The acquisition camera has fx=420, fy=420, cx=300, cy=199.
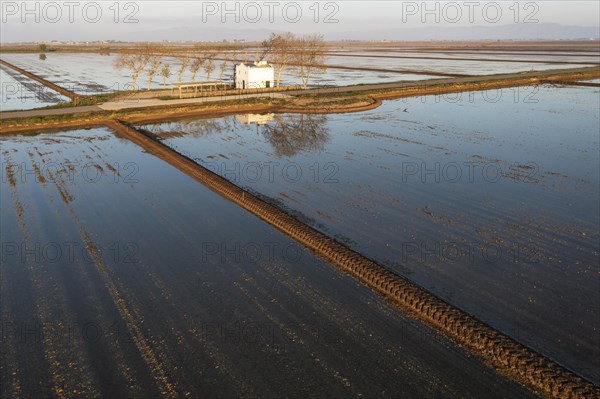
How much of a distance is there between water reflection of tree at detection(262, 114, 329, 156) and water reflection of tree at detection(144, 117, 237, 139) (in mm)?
3515

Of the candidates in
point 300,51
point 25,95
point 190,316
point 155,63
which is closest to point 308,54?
point 300,51

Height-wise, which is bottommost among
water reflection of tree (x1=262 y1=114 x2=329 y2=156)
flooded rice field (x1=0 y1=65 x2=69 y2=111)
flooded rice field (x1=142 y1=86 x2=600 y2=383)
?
flooded rice field (x1=142 y1=86 x2=600 y2=383)

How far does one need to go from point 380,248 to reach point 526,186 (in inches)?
395

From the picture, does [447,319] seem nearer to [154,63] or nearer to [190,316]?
[190,316]

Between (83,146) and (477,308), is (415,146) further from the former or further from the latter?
(83,146)

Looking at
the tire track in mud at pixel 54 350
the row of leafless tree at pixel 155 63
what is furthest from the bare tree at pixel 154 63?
the tire track in mud at pixel 54 350

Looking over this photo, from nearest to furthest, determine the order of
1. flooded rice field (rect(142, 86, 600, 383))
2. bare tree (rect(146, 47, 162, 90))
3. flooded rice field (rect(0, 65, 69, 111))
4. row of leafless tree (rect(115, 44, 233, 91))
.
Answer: flooded rice field (rect(142, 86, 600, 383)) → flooded rice field (rect(0, 65, 69, 111)) → row of leafless tree (rect(115, 44, 233, 91)) → bare tree (rect(146, 47, 162, 90))

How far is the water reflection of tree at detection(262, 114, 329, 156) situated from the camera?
27.4 m

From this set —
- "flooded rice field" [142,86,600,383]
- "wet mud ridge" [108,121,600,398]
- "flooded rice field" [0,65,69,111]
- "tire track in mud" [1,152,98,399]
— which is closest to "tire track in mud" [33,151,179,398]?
"tire track in mud" [1,152,98,399]

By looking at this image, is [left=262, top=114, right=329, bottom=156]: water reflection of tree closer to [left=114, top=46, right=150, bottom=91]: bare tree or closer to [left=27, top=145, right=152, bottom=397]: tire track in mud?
[left=27, top=145, right=152, bottom=397]: tire track in mud

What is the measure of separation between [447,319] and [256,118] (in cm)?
2986

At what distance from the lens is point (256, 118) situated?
3753cm

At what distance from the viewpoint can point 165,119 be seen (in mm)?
37094

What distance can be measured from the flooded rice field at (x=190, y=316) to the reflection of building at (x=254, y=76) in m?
37.4
